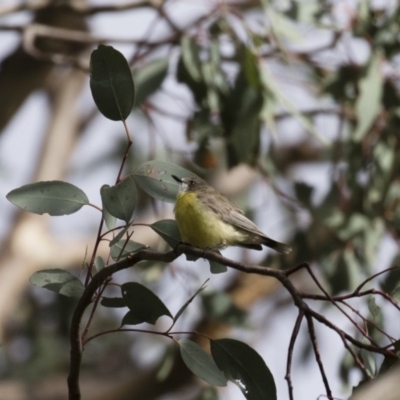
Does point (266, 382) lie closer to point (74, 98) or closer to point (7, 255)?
point (7, 255)

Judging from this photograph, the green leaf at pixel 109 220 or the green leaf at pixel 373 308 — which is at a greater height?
the green leaf at pixel 109 220

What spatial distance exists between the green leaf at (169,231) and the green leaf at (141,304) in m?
0.16

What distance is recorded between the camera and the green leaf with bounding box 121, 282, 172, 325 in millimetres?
1914

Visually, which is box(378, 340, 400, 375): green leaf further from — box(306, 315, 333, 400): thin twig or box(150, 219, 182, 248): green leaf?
box(150, 219, 182, 248): green leaf

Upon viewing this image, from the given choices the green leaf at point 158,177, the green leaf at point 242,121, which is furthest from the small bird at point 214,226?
the green leaf at point 158,177

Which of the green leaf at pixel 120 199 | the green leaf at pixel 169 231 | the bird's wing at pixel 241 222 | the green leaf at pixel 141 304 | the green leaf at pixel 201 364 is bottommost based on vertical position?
the bird's wing at pixel 241 222

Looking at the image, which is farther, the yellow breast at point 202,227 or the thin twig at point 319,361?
the yellow breast at point 202,227

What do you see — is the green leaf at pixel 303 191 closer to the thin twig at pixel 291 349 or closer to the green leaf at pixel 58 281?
the green leaf at pixel 58 281

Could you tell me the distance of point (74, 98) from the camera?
630 centimetres

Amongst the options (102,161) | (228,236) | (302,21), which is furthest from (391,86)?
(102,161)

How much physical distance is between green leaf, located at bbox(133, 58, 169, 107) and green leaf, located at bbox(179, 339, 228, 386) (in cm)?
174

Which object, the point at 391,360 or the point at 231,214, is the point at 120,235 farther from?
the point at 231,214

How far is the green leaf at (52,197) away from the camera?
1.89 metres

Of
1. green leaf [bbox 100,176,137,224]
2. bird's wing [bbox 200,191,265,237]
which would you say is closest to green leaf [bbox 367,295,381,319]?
green leaf [bbox 100,176,137,224]
